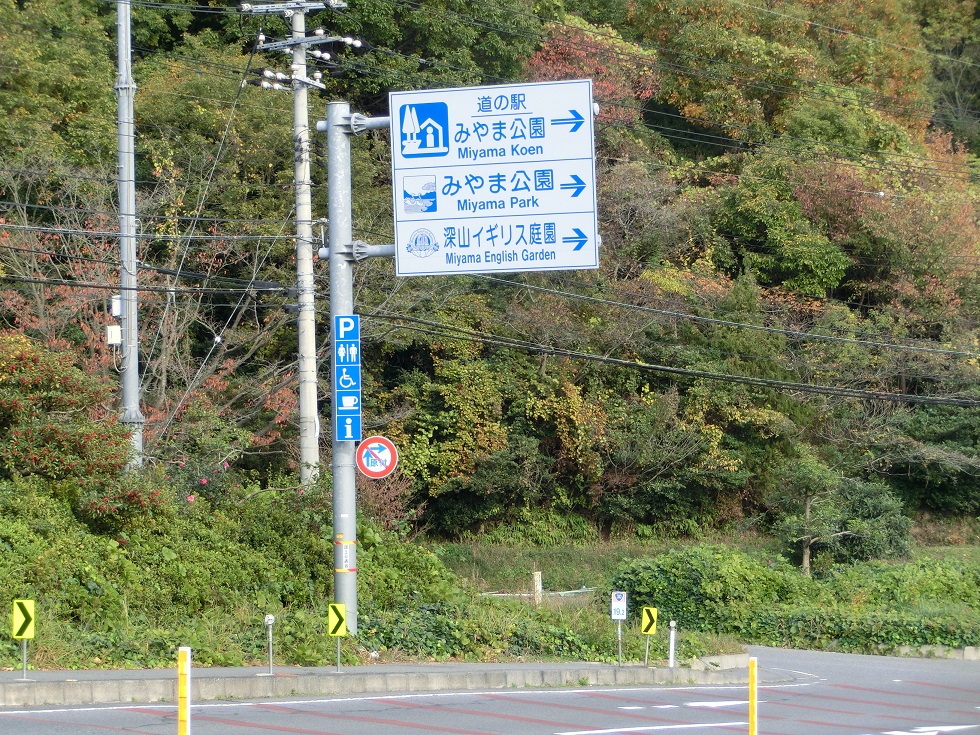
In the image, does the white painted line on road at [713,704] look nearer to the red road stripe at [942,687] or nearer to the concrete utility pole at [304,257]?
the red road stripe at [942,687]

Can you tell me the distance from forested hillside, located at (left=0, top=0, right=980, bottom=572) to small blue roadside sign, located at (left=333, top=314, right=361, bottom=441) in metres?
9.03

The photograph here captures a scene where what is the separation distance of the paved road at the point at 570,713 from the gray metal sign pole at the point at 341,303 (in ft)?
6.56

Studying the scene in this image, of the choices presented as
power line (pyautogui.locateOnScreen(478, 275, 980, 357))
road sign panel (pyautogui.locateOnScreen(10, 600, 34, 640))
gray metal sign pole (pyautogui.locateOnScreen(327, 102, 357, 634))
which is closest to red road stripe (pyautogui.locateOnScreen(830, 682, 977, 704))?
power line (pyautogui.locateOnScreen(478, 275, 980, 357))

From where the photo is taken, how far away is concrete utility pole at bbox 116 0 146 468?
18.4 metres

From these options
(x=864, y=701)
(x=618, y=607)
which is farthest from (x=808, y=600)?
(x=864, y=701)

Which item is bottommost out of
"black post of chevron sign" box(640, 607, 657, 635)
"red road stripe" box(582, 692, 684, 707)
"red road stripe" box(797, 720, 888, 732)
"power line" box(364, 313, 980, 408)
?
"red road stripe" box(797, 720, 888, 732)

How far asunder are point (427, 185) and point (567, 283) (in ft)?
70.6

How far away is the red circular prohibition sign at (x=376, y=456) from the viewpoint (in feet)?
48.3

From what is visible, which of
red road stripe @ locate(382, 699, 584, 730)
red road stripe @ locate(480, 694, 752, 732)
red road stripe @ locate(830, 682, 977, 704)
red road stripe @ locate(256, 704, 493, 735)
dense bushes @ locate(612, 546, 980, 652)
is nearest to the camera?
red road stripe @ locate(256, 704, 493, 735)

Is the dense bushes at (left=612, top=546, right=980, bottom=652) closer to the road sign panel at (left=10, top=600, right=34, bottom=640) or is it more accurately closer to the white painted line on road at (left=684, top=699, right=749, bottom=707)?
the white painted line on road at (left=684, top=699, right=749, bottom=707)

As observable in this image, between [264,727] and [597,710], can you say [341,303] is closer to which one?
[597,710]

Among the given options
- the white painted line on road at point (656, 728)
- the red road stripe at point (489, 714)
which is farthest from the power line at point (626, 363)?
the red road stripe at point (489, 714)

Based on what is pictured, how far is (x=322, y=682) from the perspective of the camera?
13.4 metres

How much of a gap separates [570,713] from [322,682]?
2.91 meters
